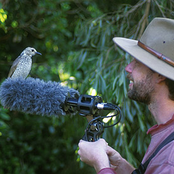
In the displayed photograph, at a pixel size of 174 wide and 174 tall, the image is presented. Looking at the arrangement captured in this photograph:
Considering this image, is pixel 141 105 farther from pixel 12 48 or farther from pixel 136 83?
pixel 12 48

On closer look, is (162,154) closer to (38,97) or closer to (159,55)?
(159,55)

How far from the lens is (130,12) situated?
9.71 feet

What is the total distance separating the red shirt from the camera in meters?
1.00

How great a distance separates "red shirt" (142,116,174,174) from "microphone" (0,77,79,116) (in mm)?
459

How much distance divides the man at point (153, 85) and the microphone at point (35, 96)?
32 cm

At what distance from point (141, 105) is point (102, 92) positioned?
40 centimetres

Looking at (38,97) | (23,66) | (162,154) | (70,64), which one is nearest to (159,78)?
(162,154)

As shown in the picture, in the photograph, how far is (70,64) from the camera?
3188 mm

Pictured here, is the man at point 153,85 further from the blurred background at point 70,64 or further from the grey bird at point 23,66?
the blurred background at point 70,64

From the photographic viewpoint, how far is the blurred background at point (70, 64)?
8.68ft

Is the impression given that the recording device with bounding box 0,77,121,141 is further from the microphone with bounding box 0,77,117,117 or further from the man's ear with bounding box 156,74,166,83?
the man's ear with bounding box 156,74,166,83

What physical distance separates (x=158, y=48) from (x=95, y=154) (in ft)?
1.81

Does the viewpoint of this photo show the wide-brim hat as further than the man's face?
No

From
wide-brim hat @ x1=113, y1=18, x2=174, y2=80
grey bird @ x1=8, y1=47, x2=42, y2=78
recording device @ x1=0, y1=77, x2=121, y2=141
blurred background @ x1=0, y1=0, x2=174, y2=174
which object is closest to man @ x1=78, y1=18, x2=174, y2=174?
wide-brim hat @ x1=113, y1=18, x2=174, y2=80
